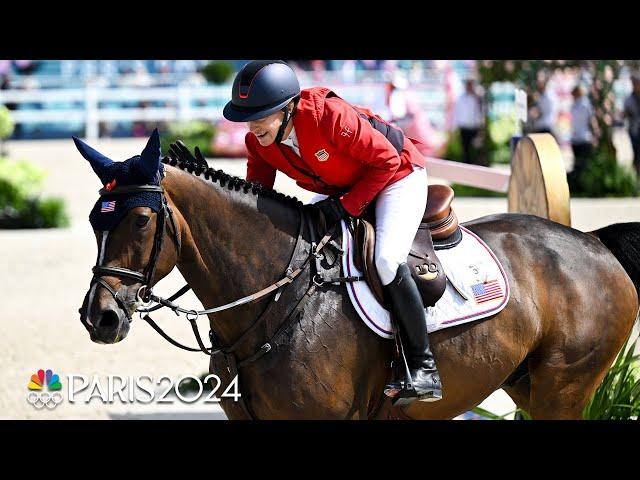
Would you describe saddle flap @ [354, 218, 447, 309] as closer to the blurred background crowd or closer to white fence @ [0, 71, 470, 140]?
the blurred background crowd

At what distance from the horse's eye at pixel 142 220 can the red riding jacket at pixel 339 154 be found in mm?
717

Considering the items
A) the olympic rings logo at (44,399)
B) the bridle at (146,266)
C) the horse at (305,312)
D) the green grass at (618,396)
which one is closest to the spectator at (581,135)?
the green grass at (618,396)

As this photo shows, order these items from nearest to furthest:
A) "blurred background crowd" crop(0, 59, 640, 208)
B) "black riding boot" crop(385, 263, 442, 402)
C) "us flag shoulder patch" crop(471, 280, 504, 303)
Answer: "black riding boot" crop(385, 263, 442, 402)
"us flag shoulder patch" crop(471, 280, 504, 303)
"blurred background crowd" crop(0, 59, 640, 208)

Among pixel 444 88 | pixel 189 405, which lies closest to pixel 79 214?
pixel 189 405

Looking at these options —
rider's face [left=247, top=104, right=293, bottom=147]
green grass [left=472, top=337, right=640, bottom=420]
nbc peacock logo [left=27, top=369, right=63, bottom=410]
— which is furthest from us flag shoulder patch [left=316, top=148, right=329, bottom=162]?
nbc peacock logo [left=27, top=369, right=63, bottom=410]

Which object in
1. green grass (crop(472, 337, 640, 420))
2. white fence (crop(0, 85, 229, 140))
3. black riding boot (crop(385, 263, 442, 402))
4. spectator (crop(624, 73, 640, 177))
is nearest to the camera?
black riding boot (crop(385, 263, 442, 402))

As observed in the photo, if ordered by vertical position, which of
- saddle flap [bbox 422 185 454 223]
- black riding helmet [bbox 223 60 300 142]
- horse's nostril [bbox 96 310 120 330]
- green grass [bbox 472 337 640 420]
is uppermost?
black riding helmet [bbox 223 60 300 142]

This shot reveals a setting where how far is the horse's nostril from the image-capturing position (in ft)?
12.1

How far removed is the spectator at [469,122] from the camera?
60.8ft

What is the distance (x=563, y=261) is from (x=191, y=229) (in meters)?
1.75

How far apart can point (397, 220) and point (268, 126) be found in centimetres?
66

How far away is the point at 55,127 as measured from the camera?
75.4 ft

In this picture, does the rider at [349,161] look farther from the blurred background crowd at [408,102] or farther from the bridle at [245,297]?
the blurred background crowd at [408,102]

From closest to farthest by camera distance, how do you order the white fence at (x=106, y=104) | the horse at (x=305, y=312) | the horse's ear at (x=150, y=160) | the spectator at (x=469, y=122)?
the horse's ear at (x=150, y=160) < the horse at (x=305, y=312) < the spectator at (x=469, y=122) < the white fence at (x=106, y=104)
